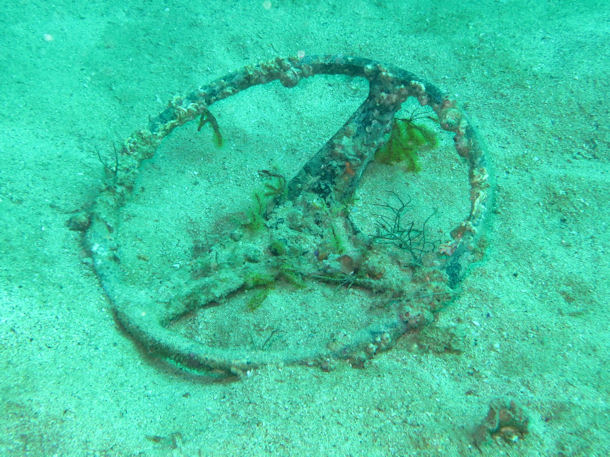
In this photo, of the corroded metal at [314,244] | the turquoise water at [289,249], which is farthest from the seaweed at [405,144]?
the corroded metal at [314,244]

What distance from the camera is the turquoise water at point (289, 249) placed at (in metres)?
2.17

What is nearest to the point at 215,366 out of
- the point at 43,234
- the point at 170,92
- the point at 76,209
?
the point at 43,234

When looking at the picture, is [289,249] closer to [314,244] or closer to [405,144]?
[314,244]

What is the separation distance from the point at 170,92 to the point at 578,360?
552 cm

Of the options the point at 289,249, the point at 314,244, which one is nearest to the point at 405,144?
the point at 314,244

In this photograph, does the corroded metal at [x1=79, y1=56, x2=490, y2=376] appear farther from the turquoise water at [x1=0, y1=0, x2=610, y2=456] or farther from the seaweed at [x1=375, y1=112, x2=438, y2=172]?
the seaweed at [x1=375, y1=112, x2=438, y2=172]

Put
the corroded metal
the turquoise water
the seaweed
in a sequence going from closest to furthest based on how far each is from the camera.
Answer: the turquoise water < the corroded metal < the seaweed

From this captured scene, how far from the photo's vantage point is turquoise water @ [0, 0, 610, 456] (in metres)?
2.17

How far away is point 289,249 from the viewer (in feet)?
10.5

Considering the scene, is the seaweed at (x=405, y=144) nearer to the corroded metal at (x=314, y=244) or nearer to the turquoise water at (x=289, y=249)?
the turquoise water at (x=289, y=249)

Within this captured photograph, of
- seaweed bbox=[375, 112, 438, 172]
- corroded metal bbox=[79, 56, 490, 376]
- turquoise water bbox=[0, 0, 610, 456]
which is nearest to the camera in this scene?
turquoise water bbox=[0, 0, 610, 456]

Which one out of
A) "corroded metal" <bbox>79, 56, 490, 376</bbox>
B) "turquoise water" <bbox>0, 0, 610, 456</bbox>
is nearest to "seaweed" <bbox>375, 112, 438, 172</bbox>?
"turquoise water" <bbox>0, 0, 610, 456</bbox>

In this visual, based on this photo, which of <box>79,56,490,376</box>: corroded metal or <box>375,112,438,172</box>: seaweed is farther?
<box>375,112,438,172</box>: seaweed

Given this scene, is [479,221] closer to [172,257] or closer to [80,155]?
[172,257]
